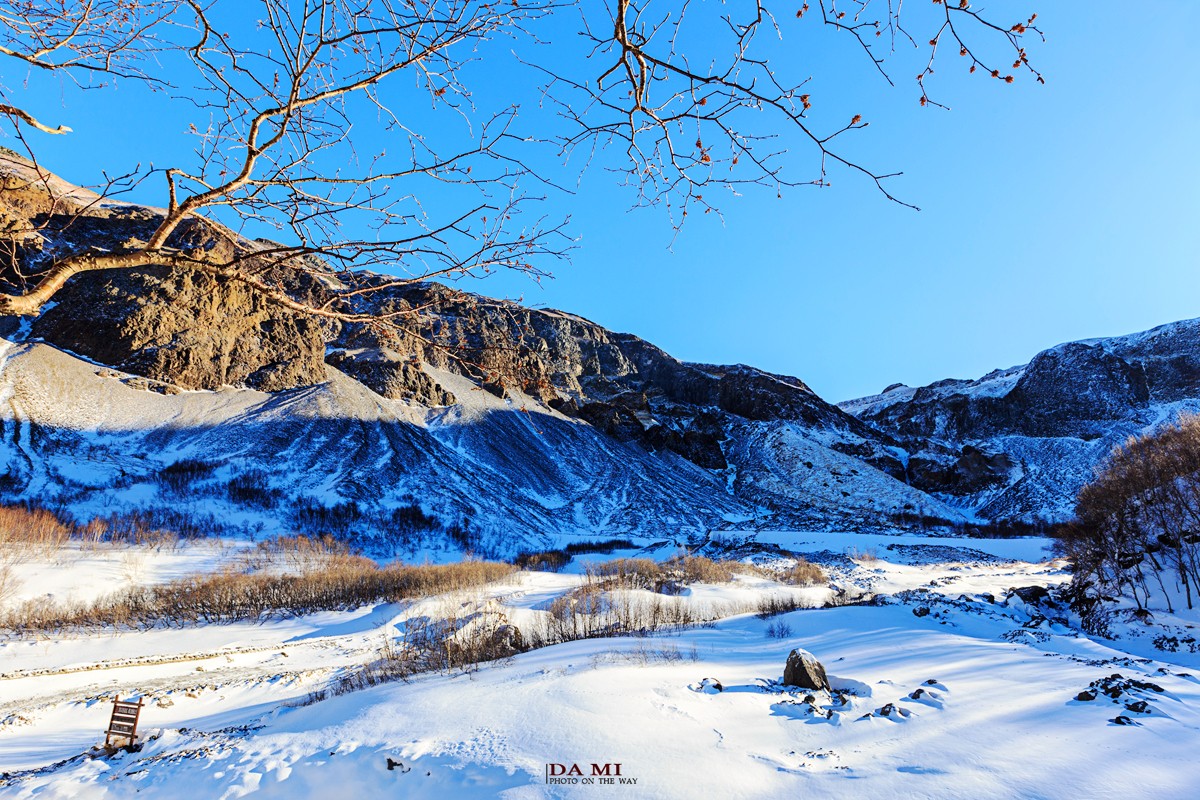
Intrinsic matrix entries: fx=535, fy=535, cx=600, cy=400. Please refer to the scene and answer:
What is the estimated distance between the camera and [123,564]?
2408 cm

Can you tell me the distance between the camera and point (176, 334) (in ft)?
160

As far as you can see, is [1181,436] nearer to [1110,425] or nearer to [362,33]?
[362,33]

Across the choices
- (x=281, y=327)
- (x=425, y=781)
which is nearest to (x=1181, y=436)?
(x=425, y=781)

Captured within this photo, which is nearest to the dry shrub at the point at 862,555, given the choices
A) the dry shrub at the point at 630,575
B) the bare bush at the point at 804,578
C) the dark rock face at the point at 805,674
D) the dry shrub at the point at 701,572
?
the bare bush at the point at 804,578

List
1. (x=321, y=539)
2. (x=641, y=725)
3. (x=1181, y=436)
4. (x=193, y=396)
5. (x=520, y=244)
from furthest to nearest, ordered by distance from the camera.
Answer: (x=193, y=396) < (x=321, y=539) < (x=1181, y=436) < (x=641, y=725) < (x=520, y=244)

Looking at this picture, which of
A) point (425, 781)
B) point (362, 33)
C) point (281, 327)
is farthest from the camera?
point (281, 327)

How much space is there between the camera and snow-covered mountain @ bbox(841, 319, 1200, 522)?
64.7 meters

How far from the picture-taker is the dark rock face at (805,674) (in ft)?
19.4

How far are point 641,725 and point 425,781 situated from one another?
64.6 inches

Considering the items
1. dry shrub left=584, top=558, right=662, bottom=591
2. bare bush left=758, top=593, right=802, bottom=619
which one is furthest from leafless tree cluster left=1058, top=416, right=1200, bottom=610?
dry shrub left=584, top=558, right=662, bottom=591

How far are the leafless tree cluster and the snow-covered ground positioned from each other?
237 inches

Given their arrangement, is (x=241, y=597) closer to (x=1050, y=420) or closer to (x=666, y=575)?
(x=666, y=575)

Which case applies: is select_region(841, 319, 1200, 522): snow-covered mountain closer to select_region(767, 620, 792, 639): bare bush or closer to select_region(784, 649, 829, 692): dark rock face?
select_region(767, 620, 792, 639): bare bush

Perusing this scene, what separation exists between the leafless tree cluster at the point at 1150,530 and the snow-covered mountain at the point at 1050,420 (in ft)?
161
